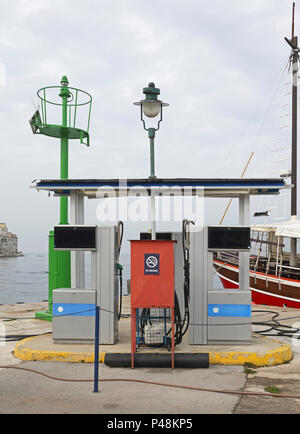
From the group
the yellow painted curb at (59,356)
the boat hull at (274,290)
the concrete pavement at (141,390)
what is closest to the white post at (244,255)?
the concrete pavement at (141,390)

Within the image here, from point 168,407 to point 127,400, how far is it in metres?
0.54

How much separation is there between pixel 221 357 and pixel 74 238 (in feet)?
10.6

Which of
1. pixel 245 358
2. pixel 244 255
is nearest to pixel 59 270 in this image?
pixel 244 255

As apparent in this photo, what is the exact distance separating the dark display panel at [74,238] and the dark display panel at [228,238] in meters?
2.10

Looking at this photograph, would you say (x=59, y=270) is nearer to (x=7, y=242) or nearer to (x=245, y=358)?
(x=245, y=358)

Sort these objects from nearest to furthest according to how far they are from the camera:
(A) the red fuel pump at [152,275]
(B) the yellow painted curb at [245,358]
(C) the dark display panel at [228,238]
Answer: (A) the red fuel pump at [152,275] < (B) the yellow painted curb at [245,358] < (C) the dark display panel at [228,238]

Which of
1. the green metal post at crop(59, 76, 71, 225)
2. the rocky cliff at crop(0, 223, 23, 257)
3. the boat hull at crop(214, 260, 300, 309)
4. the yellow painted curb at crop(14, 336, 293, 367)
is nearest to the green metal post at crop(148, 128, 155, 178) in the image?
the green metal post at crop(59, 76, 71, 225)

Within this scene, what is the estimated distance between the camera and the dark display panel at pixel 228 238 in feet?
26.9

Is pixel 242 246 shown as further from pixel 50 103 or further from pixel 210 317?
pixel 50 103

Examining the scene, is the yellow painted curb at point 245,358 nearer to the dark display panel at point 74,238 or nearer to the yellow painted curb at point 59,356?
the yellow painted curb at point 59,356

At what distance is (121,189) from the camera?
30.1 ft

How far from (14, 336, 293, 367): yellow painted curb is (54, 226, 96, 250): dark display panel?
71.8 inches

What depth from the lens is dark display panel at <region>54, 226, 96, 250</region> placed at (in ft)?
27.2
